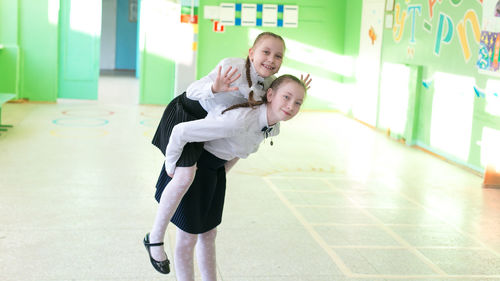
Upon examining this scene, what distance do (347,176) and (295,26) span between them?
16.0 feet

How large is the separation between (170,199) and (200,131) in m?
0.30

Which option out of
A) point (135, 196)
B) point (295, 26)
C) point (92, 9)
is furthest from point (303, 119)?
point (135, 196)

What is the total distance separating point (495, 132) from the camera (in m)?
5.79

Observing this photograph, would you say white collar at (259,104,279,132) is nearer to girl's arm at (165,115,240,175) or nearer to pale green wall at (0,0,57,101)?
girl's arm at (165,115,240,175)

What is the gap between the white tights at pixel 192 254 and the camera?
2373 mm

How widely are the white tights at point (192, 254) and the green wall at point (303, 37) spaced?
748cm

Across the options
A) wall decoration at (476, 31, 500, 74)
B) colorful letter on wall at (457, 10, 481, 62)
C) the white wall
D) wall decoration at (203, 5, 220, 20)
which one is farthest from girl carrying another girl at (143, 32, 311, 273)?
the white wall

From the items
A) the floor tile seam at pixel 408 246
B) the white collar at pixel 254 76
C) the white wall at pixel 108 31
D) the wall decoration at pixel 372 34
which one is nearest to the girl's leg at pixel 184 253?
the white collar at pixel 254 76

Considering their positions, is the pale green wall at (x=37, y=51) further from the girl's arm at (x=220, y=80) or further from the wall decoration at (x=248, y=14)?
the girl's arm at (x=220, y=80)

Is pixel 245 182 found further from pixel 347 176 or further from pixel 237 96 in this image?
pixel 237 96

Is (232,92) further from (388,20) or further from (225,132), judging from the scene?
(388,20)

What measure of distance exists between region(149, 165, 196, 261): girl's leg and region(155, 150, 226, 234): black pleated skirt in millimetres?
61

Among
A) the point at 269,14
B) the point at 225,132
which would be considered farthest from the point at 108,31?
the point at 225,132

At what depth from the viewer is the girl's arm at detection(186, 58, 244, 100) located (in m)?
2.12
